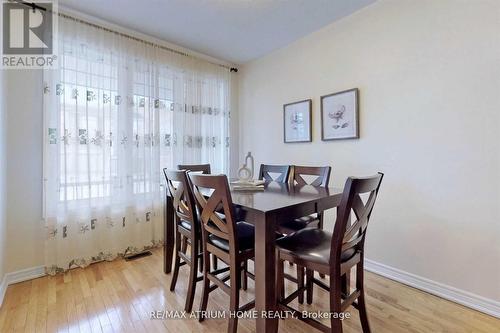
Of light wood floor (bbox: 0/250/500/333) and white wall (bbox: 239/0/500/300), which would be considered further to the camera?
white wall (bbox: 239/0/500/300)

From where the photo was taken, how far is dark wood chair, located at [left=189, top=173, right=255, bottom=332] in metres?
1.29

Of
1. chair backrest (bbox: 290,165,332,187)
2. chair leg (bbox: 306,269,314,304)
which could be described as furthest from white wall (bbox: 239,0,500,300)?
chair leg (bbox: 306,269,314,304)

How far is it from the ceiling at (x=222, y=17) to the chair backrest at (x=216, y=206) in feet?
5.98

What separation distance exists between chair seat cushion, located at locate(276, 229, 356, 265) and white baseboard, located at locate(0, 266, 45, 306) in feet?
7.53

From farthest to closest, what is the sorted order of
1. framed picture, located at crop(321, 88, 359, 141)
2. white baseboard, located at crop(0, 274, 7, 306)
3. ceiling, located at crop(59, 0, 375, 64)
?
1. framed picture, located at crop(321, 88, 359, 141)
2. ceiling, located at crop(59, 0, 375, 64)
3. white baseboard, located at crop(0, 274, 7, 306)

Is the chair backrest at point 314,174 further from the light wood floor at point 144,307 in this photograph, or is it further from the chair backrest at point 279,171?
the light wood floor at point 144,307

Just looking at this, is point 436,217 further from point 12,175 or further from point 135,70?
point 12,175

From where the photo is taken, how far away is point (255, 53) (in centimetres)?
333

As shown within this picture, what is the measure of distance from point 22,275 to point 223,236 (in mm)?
2073

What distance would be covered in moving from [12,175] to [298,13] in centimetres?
306

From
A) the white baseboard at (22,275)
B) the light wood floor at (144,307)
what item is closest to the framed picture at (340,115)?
the light wood floor at (144,307)

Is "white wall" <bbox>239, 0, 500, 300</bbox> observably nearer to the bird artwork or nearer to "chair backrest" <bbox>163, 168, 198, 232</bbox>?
the bird artwork

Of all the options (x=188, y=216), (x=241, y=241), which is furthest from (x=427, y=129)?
(x=188, y=216)

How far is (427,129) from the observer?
1.94 m
